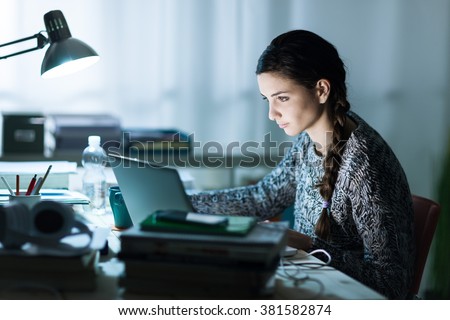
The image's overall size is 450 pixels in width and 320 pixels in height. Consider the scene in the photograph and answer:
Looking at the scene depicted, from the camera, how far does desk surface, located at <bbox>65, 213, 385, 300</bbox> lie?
4.17ft

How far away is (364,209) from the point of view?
5.66ft

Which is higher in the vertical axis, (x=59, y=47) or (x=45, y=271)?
(x=59, y=47)

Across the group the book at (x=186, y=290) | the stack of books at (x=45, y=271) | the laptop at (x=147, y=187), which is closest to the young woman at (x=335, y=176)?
the laptop at (x=147, y=187)

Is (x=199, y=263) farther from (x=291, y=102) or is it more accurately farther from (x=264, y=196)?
(x=264, y=196)

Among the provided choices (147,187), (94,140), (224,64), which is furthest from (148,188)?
(224,64)

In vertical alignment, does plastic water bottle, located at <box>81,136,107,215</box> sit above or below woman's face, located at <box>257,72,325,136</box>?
below

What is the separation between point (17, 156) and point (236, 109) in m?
0.99

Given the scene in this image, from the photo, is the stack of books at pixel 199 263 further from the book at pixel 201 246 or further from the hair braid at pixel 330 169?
the hair braid at pixel 330 169

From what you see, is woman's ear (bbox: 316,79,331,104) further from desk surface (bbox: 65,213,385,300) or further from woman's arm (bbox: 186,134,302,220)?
desk surface (bbox: 65,213,385,300)

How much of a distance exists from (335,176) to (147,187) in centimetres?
55

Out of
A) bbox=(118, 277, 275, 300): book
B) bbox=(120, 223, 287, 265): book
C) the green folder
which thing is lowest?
bbox=(118, 277, 275, 300): book

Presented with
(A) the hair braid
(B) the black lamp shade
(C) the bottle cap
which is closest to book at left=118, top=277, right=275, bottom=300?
(A) the hair braid

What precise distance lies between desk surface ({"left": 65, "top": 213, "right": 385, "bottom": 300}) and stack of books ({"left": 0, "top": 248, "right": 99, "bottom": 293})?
0.02 meters

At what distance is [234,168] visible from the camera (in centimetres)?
324
